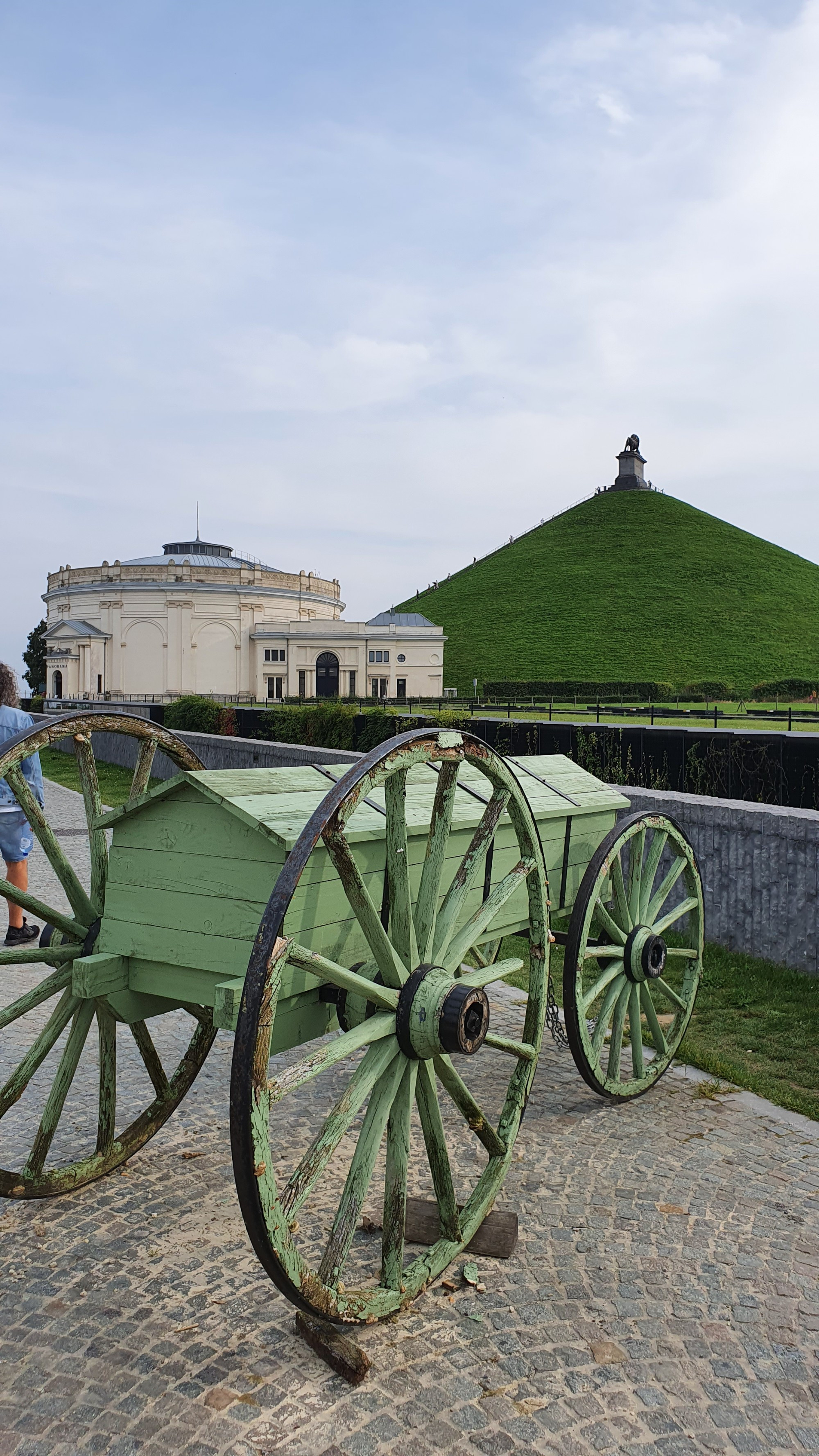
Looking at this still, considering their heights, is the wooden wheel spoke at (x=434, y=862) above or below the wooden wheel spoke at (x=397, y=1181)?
above

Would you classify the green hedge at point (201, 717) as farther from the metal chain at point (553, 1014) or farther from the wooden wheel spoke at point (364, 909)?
the wooden wheel spoke at point (364, 909)

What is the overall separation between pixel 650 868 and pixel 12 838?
437cm

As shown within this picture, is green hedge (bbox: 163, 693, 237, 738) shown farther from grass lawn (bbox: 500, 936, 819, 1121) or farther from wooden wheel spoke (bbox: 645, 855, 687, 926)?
wooden wheel spoke (bbox: 645, 855, 687, 926)

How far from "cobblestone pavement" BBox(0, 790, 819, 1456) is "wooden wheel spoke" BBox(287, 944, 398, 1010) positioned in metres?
A: 1.04

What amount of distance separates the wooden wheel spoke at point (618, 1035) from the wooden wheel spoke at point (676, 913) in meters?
0.32

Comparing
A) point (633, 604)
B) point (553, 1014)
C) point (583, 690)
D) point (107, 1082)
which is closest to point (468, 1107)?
point (553, 1014)

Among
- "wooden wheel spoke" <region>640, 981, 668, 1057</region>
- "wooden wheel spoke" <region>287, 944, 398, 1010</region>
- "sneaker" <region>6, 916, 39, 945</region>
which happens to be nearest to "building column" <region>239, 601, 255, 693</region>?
"sneaker" <region>6, 916, 39, 945</region>

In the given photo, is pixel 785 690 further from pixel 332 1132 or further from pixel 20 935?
pixel 332 1132

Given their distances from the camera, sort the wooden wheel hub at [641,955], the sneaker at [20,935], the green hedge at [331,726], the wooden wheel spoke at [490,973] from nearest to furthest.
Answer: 1. the wooden wheel spoke at [490,973]
2. the wooden wheel hub at [641,955]
3. the sneaker at [20,935]
4. the green hedge at [331,726]

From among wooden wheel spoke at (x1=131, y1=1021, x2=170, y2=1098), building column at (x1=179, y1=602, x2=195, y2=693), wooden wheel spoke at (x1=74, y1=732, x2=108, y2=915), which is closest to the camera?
wooden wheel spoke at (x1=74, y1=732, x2=108, y2=915)

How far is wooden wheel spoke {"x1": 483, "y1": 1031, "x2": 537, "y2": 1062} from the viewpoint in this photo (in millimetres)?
3205

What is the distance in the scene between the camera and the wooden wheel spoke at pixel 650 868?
4.85 metres

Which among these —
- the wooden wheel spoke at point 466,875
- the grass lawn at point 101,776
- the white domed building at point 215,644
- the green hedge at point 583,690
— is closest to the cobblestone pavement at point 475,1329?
the wooden wheel spoke at point 466,875

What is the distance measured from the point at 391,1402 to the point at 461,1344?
0.31 metres
